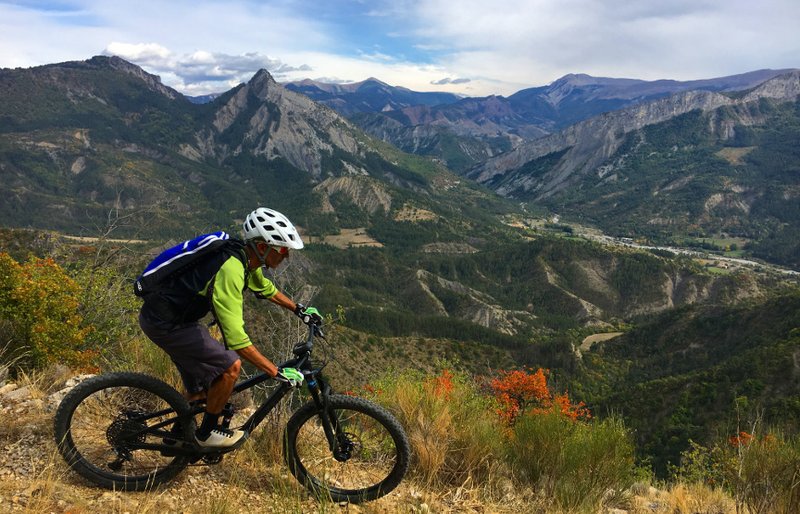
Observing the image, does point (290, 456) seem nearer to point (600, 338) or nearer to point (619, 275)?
point (600, 338)

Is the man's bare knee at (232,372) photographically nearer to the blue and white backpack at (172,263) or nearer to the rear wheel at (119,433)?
the rear wheel at (119,433)

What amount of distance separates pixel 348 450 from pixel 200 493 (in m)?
1.59

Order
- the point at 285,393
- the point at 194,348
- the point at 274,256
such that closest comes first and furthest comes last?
the point at 194,348
the point at 274,256
the point at 285,393

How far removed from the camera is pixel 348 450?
5.16 metres

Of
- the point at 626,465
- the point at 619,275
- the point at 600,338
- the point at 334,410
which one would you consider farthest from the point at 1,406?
the point at 619,275

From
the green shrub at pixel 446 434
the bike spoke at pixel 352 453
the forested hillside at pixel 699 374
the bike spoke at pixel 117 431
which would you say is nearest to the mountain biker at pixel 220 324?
the bike spoke at pixel 117 431

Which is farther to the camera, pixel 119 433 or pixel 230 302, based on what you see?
pixel 119 433

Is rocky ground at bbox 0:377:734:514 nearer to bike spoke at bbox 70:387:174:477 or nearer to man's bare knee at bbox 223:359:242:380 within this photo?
bike spoke at bbox 70:387:174:477

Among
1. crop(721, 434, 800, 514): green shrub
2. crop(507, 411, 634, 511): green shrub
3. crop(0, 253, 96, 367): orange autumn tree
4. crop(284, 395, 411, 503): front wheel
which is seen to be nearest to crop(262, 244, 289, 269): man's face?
crop(284, 395, 411, 503): front wheel

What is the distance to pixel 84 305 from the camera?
12.2m

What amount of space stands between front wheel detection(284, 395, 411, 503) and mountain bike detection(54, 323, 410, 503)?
0.4 inches

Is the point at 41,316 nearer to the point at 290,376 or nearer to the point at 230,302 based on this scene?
the point at 230,302

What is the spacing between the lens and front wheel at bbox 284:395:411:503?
487cm

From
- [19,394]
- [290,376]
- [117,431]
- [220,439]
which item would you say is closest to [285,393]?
[290,376]
